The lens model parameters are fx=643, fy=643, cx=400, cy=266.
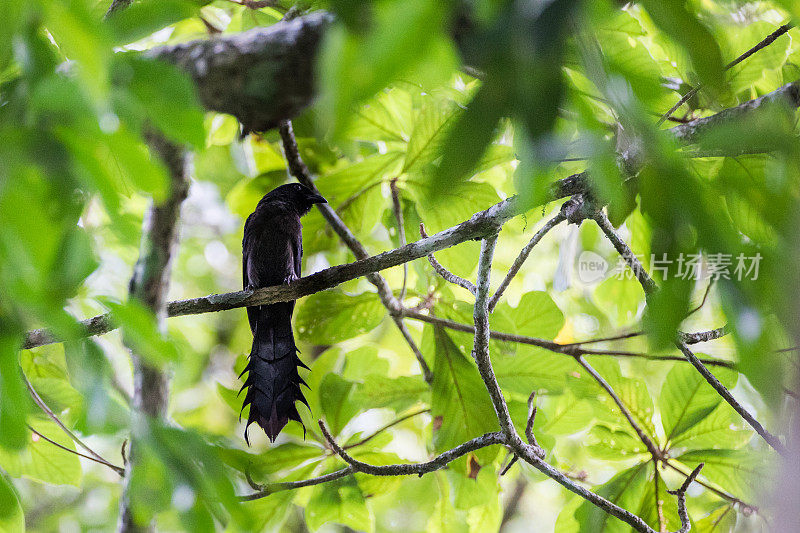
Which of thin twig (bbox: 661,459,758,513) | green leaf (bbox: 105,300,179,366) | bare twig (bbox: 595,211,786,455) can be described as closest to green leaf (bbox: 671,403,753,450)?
thin twig (bbox: 661,459,758,513)

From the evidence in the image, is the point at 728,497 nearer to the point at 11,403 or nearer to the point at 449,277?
the point at 449,277

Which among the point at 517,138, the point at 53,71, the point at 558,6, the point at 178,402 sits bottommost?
the point at 517,138

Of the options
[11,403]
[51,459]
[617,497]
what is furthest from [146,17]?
[617,497]

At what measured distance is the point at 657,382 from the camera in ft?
16.8

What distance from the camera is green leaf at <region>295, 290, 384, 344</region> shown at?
3133 millimetres

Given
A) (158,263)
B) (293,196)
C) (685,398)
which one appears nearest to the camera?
(158,263)

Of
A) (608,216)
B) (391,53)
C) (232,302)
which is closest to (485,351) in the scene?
(608,216)

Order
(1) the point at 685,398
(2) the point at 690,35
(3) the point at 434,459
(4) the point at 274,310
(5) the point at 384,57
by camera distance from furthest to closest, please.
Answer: (4) the point at 274,310 → (1) the point at 685,398 → (3) the point at 434,459 → (2) the point at 690,35 → (5) the point at 384,57

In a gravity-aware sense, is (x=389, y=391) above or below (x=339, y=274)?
below

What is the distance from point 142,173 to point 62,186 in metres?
0.16

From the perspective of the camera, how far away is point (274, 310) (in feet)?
10.7

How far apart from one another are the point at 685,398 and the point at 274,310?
6.45 ft

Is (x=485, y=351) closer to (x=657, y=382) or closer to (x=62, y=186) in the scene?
(x=62, y=186)

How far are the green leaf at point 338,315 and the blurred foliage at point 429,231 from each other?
11 millimetres
